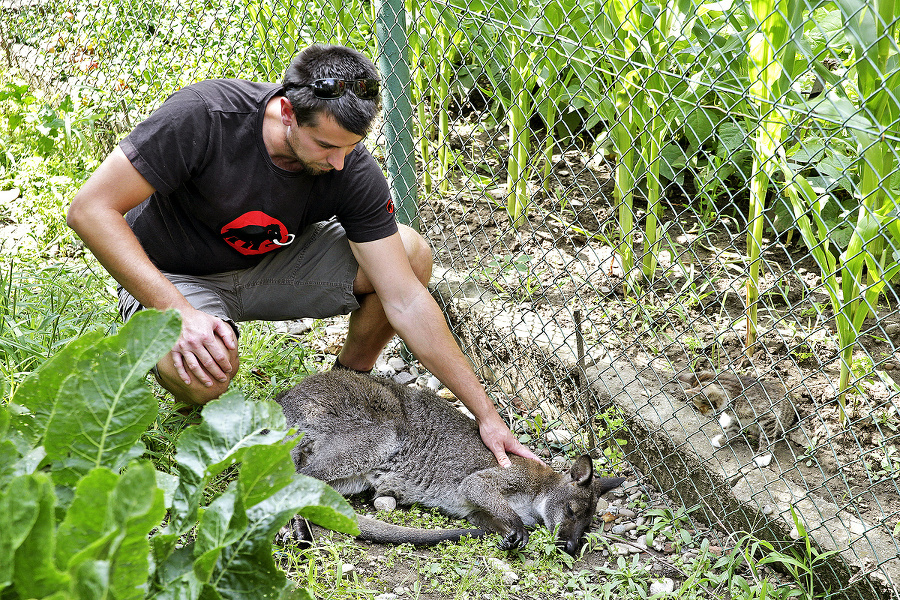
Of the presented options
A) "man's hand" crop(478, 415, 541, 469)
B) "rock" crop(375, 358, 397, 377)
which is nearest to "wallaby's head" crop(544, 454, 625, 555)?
"man's hand" crop(478, 415, 541, 469)

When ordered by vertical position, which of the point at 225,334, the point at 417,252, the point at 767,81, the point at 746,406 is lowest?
the point at 746,406

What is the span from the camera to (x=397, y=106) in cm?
441

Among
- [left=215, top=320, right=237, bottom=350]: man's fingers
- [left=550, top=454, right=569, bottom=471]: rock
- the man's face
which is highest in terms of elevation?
the man's face

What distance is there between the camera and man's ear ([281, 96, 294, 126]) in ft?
11.1

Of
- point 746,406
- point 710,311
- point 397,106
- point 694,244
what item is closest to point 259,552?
point 746,406

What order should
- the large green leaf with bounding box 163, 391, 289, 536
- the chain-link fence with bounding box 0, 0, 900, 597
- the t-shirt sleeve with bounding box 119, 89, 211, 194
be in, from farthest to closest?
the t-shirt sleeve with bounding box 119, 89, 211, 194, the chain-link fence with bounding box 0, 0, 900, 597, the large green leaf with bounding box 163, 391, 289, 536

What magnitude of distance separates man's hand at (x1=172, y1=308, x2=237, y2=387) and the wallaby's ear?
1635 mm

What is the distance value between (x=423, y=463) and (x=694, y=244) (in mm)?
2182

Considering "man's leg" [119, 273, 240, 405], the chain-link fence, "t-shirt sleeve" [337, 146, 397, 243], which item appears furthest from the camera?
"t-shirt sleeve" [337, 146, 397, 243]

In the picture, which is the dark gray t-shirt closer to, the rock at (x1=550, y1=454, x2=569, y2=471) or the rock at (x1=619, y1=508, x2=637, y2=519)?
the rock at (x1=550, y1=454, x2=569, y2=471)

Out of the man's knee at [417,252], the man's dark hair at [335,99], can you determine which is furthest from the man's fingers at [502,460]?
the man's dark hair at [335,99]

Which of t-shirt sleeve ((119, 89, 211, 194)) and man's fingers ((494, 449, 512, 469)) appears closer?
t-shirt sleeve ((119, 89, 211, 194))

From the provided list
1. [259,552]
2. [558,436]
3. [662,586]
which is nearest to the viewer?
[259,552]

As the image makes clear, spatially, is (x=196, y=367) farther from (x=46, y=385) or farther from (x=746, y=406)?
(x=746, y=406)
